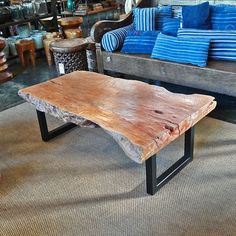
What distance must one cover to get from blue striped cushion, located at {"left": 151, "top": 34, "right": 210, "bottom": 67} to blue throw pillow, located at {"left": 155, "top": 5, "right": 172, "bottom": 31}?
384 millimetres

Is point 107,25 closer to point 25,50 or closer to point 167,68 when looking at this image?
point 167,68

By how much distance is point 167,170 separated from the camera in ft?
6.66

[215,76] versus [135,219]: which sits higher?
[215,76]

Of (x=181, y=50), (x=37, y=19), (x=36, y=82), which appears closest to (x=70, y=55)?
(x=36, y=82)

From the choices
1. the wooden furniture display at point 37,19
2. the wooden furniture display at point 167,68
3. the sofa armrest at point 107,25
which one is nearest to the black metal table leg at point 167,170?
the wooden furniture display at point 167,68

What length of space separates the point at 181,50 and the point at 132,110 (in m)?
1.10

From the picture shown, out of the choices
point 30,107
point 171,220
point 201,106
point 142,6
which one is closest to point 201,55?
point 201,106

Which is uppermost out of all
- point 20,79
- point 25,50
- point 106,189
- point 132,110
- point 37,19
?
point 37,19

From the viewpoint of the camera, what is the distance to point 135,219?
1.73 meters

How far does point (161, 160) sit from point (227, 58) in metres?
1.11

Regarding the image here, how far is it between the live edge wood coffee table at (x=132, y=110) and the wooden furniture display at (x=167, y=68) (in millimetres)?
589

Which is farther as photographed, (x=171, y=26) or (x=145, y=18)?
(x=145, y=18)

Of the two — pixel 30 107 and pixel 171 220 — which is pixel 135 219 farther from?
pixel 30 107

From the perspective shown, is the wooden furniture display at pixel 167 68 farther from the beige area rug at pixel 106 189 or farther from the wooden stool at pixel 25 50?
the wooden stool at pixel 25 50
